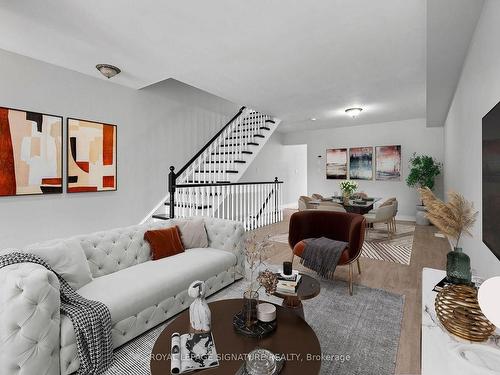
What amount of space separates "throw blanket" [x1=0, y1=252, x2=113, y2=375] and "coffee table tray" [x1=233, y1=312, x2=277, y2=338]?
91 cm

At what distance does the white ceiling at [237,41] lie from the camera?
2.36 meters

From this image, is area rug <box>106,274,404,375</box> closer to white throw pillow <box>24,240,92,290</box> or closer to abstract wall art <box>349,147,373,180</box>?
white throw pillow <box>24,240,92,290</box>

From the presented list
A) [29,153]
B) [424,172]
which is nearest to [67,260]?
[29,153]

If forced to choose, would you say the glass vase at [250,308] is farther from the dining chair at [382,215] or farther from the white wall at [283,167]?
the white wall at [283,167]

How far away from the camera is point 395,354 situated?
186 cm

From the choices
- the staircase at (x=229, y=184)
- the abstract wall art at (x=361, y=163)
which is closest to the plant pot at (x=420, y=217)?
the abstract wall art at (x=361, y=163)

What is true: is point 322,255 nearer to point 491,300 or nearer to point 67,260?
point 491,300

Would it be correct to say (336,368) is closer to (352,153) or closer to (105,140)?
(105,140)

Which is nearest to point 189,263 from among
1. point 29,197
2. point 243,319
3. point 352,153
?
point 243,319

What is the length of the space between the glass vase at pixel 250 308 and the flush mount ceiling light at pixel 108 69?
11.8 ft

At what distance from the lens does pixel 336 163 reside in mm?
8250

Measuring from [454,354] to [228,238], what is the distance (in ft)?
7.52

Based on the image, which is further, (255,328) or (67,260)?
(67,260)

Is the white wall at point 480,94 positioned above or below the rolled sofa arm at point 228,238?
above
